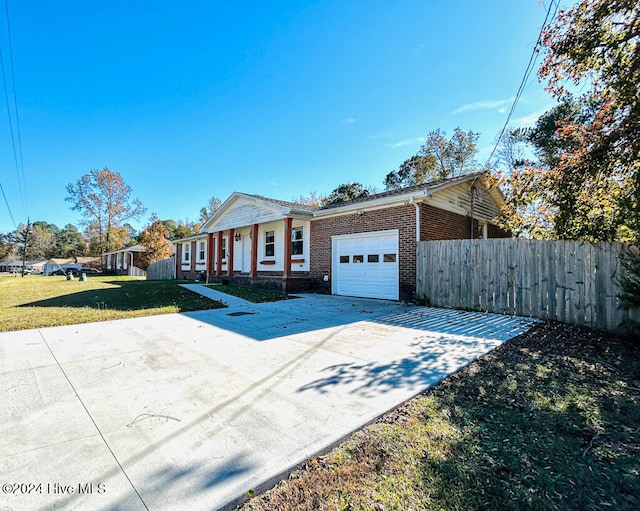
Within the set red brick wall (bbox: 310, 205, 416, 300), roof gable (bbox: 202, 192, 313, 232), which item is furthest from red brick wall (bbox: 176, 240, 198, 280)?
red brick wall (bbox: 310, 205, 416, 300)

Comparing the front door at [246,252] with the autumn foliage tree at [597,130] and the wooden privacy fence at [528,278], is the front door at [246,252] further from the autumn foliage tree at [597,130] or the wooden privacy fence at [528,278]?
the autumn foliage tree at [597,130]

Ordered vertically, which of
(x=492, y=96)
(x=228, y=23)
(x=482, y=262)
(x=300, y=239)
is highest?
(x=228, y=23)

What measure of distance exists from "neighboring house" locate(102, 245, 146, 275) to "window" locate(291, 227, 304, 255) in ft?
87.7

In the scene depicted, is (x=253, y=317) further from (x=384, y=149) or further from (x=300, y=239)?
(x=384, y=149)

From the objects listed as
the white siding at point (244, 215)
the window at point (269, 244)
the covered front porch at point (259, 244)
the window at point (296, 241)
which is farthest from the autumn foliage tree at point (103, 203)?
the window at point (296, 241)

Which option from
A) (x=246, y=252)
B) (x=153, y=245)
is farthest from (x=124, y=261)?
(x=246, y=252)

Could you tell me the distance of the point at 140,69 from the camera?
40.6ft

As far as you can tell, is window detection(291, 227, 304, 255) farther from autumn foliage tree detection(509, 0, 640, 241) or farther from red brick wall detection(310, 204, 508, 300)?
autumn foliage tree detection(509, 0, 640, 241)

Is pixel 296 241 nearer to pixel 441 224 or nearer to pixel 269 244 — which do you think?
pixel 269 244

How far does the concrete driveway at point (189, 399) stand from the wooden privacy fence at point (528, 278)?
1.36 m

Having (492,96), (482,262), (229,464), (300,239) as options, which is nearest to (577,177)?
(482,262)

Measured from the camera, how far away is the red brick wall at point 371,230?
32.3ft

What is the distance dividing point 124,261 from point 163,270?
17.9m

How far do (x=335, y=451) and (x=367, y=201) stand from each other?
9.54 meters
